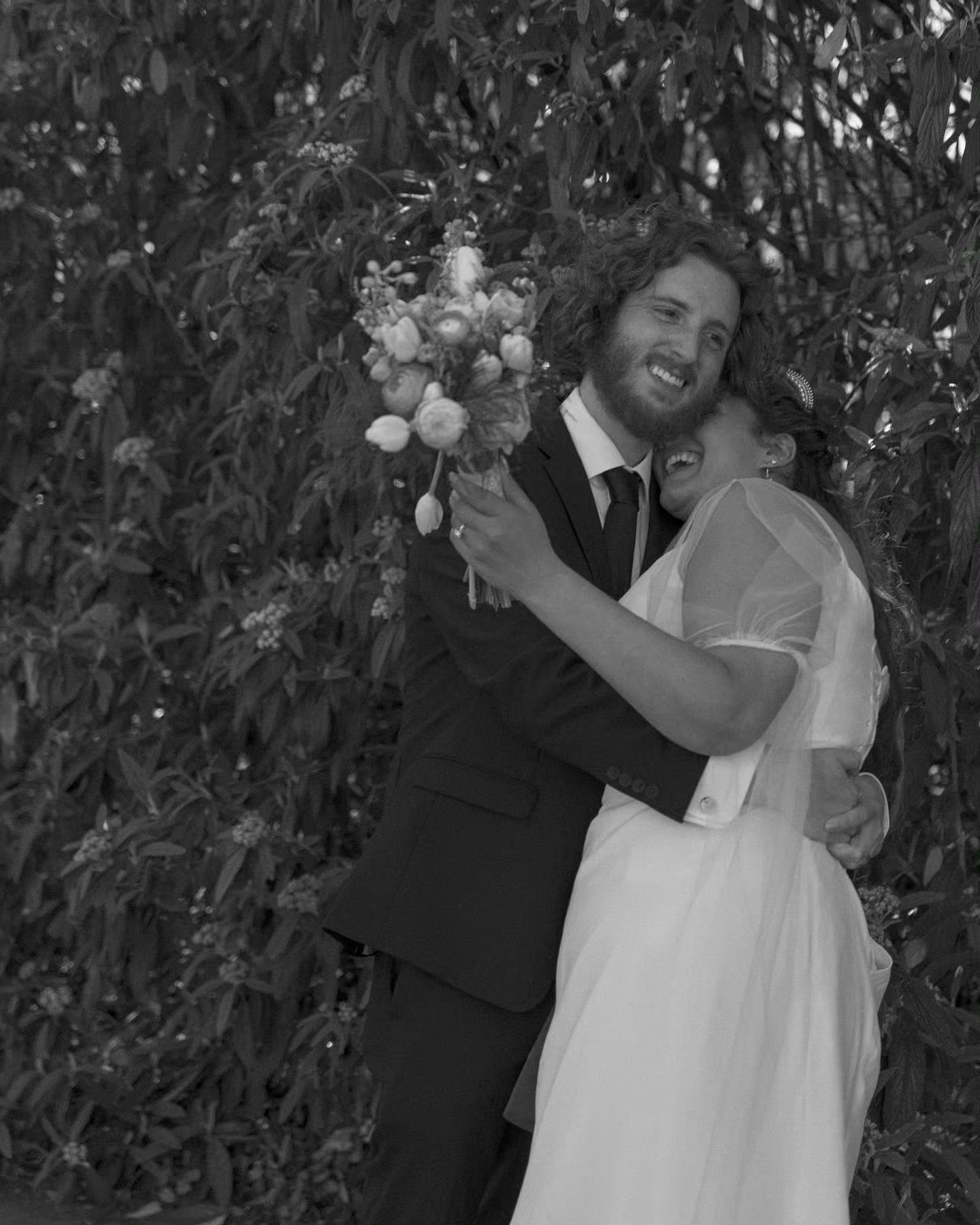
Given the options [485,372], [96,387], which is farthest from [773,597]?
[96,387]

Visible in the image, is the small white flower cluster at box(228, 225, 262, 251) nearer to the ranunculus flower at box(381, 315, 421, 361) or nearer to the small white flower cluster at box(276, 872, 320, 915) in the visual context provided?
the small white flower cluster at box(276, 872, 320, 915)

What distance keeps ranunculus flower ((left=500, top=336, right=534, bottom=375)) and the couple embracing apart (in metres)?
0.20

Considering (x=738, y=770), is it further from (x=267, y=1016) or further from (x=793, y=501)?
(x=267, y=1016)

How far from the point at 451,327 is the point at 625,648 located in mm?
495

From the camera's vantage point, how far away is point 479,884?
2389mm

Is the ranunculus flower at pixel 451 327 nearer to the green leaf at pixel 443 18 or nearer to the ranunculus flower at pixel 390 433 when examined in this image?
the ranunculus flower at pixel 390 433

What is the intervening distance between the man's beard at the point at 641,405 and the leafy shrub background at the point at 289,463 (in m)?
0.38

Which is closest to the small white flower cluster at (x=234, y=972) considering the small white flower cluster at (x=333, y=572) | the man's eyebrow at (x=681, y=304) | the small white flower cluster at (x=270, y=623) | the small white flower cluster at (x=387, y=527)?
the small white flower cluster at (x=270, y=623)

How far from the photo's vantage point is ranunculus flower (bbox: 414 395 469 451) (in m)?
1.82

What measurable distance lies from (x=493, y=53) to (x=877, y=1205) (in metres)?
2.24

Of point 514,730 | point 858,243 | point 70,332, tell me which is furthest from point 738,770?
point 70,332

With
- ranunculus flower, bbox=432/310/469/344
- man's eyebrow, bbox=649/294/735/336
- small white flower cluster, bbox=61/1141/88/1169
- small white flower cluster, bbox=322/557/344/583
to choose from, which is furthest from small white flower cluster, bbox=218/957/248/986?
ranunculus flower, bbox=432/310/469/344

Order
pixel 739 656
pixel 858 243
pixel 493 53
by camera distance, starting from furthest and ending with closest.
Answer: pixel 858 243, pixel 493 53, pixel 739 656

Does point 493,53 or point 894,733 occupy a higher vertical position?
point 493,53
